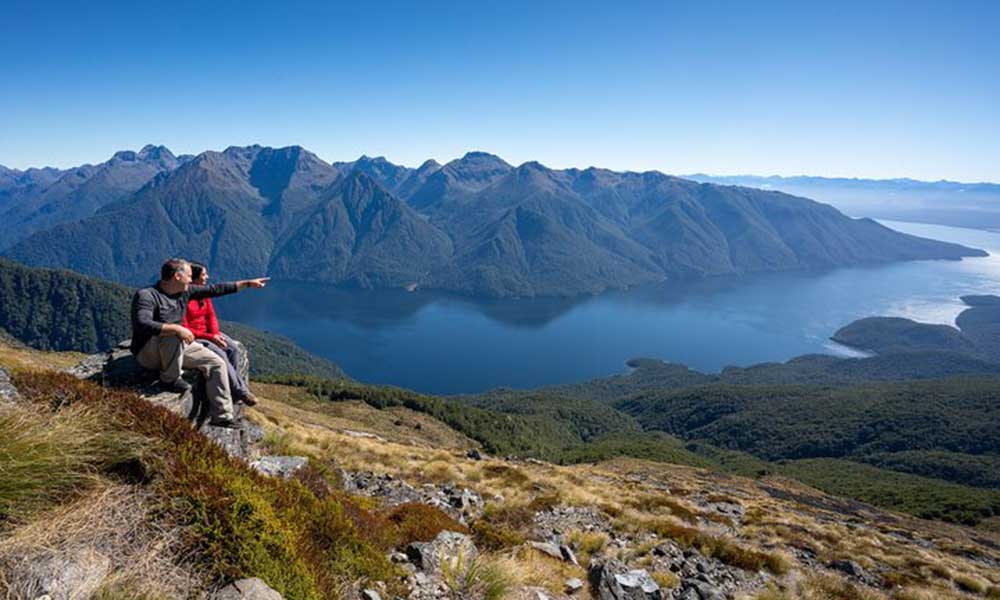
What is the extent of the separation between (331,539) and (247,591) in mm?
2165

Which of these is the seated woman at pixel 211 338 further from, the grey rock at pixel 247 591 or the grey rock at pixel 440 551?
the grey rock at pixel 247 591

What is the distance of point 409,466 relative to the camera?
18.8 meters

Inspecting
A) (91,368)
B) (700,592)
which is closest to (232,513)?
(91,368)

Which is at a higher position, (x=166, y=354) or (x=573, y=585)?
(x=166, y=354)

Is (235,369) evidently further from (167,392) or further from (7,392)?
(7,392)

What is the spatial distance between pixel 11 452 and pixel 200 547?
2081mm

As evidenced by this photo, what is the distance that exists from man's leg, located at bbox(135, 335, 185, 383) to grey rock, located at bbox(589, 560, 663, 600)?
893cm

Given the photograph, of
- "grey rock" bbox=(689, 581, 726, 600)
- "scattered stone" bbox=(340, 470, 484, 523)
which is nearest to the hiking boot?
"scattered stone" bbox=(340, 470, 484, 523)

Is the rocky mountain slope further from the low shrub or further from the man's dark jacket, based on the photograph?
the man's dark jacket

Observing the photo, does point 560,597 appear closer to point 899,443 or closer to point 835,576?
point 835,576

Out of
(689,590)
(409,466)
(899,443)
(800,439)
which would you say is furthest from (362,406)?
(899,443)

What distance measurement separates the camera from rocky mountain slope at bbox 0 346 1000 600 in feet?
15.1

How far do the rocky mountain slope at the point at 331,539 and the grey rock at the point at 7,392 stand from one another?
3 centimetres

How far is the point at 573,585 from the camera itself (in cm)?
874
